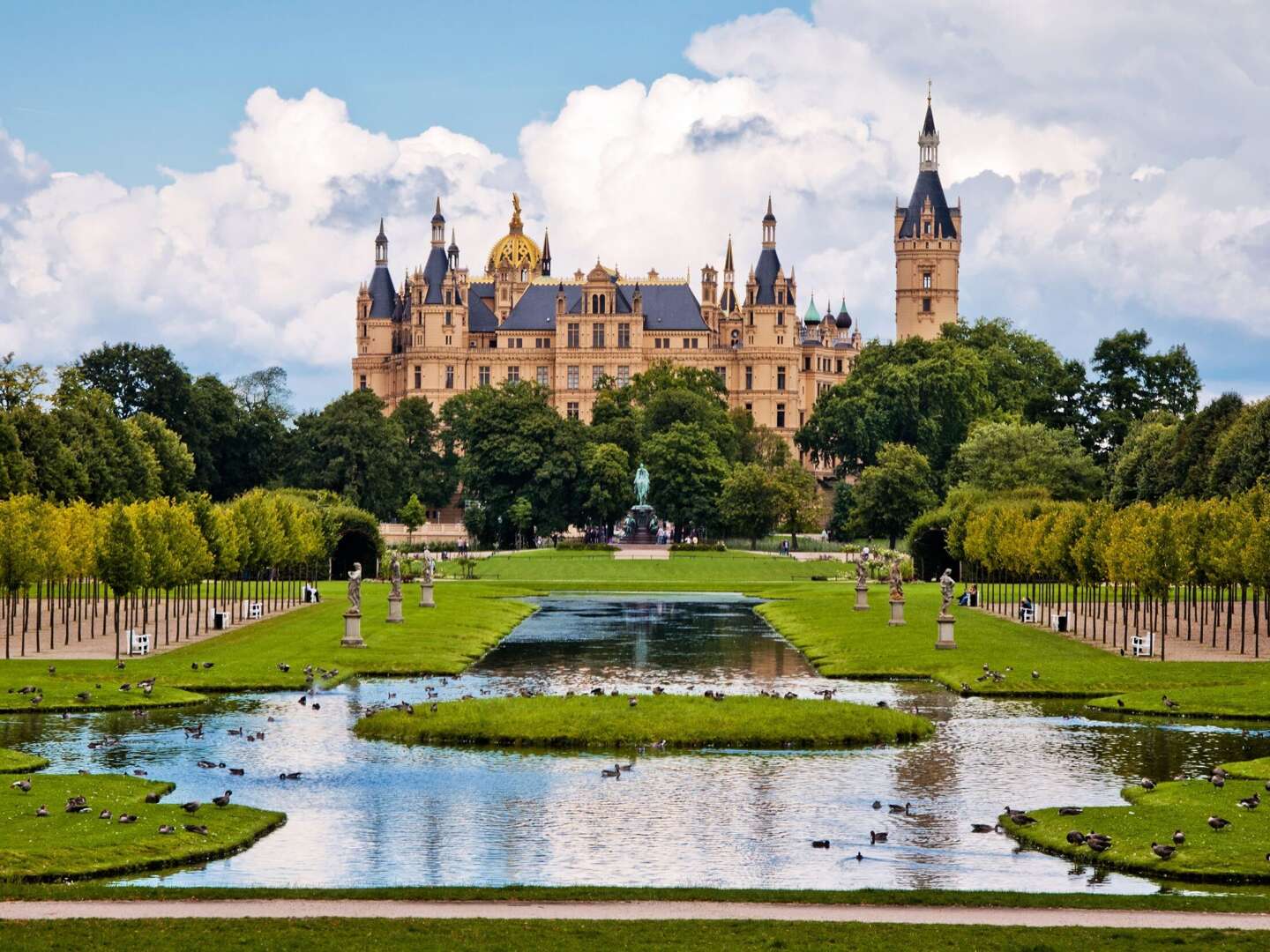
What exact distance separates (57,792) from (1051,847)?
15867mm

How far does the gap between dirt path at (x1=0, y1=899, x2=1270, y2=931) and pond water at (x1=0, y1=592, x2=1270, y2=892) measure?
1838 millimetres

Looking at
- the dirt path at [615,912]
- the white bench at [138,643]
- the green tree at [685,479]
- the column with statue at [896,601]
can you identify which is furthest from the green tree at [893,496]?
the dirt path at [615,912]

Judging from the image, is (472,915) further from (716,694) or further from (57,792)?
(716,694)

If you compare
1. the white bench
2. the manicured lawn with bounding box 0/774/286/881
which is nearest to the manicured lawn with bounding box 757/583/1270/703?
the white bench

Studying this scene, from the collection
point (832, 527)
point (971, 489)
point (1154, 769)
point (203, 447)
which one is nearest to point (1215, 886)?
point (1154, 769)

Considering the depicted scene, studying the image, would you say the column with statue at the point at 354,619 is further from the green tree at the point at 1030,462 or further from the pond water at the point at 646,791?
the green tree at the point at 1030,462

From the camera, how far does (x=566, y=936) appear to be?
74.7 feet

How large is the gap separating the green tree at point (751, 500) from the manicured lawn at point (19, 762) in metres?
104

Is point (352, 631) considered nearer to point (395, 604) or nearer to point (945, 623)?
point (395, 604)

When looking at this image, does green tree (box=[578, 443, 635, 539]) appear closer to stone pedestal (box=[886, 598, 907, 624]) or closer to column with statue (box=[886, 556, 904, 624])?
column with statue (box=[886, 556, 904, 624])

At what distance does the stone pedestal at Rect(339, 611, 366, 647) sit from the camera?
56969 millimetres

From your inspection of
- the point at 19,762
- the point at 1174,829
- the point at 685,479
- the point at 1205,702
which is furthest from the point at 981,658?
the point at 685,479

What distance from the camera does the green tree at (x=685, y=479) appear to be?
474 ft

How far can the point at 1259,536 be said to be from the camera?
57.0 metres
